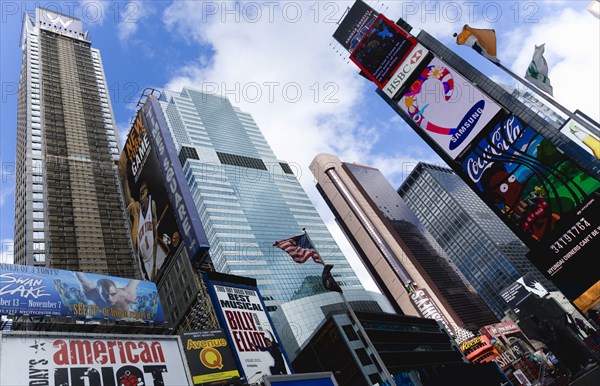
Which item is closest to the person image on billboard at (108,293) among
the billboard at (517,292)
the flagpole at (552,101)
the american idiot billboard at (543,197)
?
the flagpole at (552,101)

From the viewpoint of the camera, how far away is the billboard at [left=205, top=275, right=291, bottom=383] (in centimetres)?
3459

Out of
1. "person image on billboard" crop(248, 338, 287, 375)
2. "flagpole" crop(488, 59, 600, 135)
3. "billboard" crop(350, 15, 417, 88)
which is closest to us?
"flagpole" crop(488, 59, 600, 135)

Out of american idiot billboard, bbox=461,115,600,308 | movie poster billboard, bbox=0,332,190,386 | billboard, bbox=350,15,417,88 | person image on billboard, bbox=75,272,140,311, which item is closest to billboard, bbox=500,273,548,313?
american idiot billboard, bbox=461,115,600,308

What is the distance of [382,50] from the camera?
188ft

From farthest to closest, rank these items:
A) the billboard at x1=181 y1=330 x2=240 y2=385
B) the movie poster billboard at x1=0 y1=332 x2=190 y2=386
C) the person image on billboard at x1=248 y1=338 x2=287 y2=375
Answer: the person image on billboard at x1=248 y1=338 x2=287 y2=375 < the billboard at x1=181 y1=330 x2=240 y2=385 < the movie poster billboard at x1=0 y1=332 x2=190 y2=386

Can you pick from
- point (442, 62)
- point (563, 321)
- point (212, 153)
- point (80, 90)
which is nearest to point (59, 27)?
point (80, 90)

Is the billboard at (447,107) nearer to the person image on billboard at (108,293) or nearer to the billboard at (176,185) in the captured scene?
the billboard at (176,185)

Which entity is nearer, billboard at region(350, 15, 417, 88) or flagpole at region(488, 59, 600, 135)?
flagpole at region(488, 59, 600, 135)

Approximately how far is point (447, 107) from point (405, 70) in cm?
835

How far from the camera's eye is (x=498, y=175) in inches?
1737

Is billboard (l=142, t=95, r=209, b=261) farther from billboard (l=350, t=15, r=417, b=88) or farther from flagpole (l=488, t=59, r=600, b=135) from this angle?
billboard (l=350, t=15, r=417, b=88)

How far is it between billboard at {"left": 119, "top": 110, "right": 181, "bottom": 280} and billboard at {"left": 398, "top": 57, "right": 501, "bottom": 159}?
98.1ft

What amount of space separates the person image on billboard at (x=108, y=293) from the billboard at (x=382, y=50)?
3917cm

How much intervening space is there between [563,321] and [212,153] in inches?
4954
